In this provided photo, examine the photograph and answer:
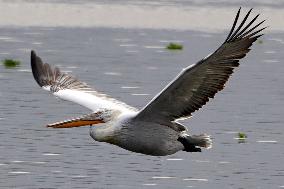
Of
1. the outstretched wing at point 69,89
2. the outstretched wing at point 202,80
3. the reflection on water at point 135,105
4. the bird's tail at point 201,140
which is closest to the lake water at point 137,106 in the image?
the reflection on water at point 135,105

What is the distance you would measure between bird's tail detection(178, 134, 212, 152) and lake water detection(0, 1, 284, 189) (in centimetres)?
99

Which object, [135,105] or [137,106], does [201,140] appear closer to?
[137,106]

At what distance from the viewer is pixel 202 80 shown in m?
13.0

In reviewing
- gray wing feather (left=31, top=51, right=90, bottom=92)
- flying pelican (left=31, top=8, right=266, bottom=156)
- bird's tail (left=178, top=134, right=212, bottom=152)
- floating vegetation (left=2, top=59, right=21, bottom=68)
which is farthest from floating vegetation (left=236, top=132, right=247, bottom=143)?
floating vegetation (left=2, top=59, right=21, bottom=68)

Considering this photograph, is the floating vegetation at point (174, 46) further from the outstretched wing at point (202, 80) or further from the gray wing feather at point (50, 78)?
the outstretched wing at point (202, 80)

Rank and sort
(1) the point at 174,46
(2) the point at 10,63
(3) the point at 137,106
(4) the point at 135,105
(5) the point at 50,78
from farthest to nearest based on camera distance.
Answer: (1) the point at 174,46
(2) the point at 10,63
(4) the point at 135,105
(3) the point at 137,106
(5) the point at 50,78

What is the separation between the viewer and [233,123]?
19469 millimetres

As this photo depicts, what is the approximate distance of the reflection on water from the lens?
15.2 meters

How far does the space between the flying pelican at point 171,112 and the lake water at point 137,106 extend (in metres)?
0.98

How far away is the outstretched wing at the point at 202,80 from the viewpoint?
12688 millimetres

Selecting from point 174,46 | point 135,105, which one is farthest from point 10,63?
point 174,46

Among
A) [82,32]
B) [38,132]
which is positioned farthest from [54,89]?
[82,32]

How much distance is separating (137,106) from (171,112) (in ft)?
23.7

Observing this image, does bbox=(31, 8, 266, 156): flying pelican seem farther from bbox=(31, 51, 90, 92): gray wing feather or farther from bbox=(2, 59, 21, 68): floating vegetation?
bbox=(2, 59, 21, 68): floating vegetation
